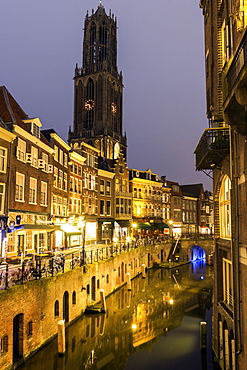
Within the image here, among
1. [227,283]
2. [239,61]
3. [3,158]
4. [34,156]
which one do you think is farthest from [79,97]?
[239,61]

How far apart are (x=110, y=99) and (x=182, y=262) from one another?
5730 centimetres

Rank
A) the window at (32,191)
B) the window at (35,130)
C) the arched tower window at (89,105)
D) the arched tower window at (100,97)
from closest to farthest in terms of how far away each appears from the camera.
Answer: the window at (32,191), the window at (35,130), the arched tower window at (100,97), the arched tower window at (89,105)

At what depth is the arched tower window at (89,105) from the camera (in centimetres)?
9329

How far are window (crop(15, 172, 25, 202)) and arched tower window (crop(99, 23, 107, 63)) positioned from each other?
83436mm

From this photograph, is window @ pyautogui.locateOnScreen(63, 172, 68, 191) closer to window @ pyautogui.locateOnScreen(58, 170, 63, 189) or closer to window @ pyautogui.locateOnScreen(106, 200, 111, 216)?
window @ pyautogui.locateOnScreen(58, 170, 63, 189)

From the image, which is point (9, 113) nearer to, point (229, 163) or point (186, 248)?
point (229, 163)

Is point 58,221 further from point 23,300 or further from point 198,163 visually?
point 198,163

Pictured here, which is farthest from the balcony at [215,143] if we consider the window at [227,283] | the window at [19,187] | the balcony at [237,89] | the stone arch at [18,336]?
the window at [19,187]

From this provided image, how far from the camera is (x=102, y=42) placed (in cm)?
10100

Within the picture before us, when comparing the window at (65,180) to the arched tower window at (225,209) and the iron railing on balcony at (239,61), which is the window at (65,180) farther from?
the iron railing on balcony at (239,61)

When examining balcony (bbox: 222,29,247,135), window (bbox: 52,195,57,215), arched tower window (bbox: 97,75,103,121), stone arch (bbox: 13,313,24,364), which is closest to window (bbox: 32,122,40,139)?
window (bbox: 52,195,57,215)

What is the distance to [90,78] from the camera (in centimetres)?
9612

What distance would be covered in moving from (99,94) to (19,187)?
74.4 metres

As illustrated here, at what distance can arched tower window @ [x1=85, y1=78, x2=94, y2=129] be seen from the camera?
93.3 m
